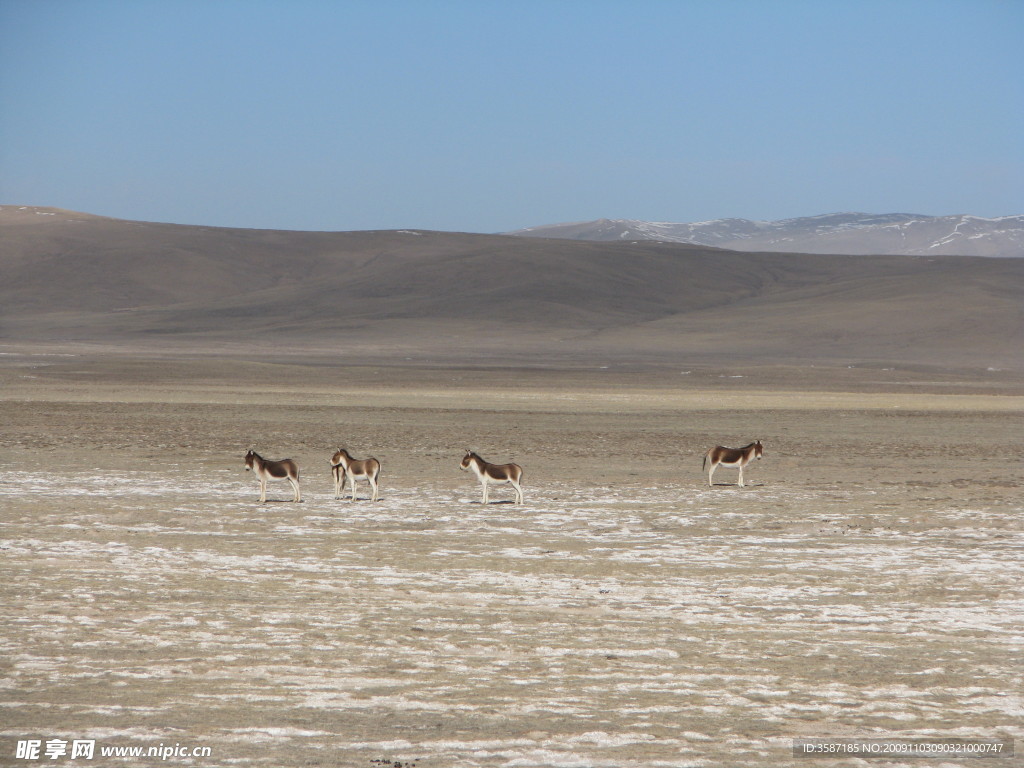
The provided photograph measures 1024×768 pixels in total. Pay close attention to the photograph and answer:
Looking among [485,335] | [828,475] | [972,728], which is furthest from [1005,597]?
[485,335]

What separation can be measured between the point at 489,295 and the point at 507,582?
325ft

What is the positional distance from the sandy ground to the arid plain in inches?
1.5

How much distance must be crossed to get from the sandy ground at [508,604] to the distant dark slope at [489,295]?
5390cm

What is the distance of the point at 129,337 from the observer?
3324 inches

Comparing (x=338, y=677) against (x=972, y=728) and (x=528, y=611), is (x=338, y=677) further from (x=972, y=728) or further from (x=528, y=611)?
(x=972, y=728)

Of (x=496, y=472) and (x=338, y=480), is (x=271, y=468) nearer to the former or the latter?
(x=338, y=480)

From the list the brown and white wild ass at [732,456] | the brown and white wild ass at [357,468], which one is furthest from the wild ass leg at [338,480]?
the brown and white wild ass at [732,456]

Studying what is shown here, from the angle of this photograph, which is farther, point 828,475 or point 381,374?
point 381,374

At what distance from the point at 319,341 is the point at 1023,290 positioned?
62.4 meters

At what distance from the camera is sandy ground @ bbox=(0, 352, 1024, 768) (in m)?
6.23

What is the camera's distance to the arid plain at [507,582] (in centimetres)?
630

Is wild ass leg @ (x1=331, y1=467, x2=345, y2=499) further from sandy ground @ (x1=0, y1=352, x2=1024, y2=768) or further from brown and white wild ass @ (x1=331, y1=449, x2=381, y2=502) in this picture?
sandy ground @ (x1=0, y1=352, x2=1024, y2=768)

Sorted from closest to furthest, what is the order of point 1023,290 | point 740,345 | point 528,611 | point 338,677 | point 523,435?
point 338,677 < point 528,611 < point 523,435 < point 740,345 < point 1023,290

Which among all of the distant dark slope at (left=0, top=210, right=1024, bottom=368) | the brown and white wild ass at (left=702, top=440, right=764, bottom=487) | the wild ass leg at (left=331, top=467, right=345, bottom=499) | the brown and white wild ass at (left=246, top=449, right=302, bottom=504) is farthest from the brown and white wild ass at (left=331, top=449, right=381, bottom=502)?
the distant dark slope at (left=0, top=210, right=1024, bottom=368)
